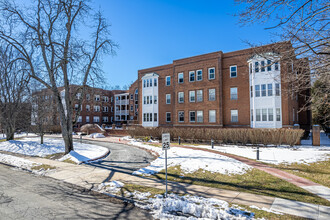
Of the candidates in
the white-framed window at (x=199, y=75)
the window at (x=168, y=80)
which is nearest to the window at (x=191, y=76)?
the white-framed window at (x=199, y=75)

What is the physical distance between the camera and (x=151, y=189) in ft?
23.7

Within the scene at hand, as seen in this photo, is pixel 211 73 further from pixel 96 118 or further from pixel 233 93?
pixel 96 118

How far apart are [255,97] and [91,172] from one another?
72.4 ft

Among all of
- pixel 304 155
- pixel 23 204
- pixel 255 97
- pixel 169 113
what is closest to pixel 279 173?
pixel 304 155

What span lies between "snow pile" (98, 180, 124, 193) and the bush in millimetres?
15750

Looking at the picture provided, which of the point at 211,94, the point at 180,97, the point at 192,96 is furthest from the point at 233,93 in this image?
the point at 180,97

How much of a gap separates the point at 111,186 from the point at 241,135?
53.5 feet

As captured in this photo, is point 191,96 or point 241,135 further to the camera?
point 191,96

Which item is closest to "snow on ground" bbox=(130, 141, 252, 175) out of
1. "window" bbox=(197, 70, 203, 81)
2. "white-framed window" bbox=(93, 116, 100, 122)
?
"window" bbox=(197, 70, 203, 81)

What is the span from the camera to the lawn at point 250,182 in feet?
21.3

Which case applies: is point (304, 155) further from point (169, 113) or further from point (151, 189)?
point (169, 113)

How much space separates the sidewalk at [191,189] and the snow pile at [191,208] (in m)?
0.61

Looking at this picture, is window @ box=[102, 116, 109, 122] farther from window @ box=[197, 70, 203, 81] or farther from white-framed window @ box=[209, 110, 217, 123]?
white-framed window @ box=[209, 110, 217, 123]

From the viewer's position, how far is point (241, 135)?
20.4 m
